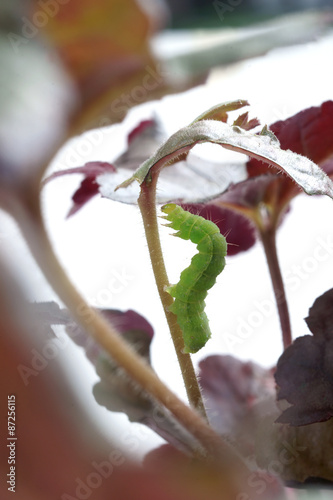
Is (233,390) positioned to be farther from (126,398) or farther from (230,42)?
(230,42)

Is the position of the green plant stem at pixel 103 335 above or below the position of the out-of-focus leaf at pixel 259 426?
above

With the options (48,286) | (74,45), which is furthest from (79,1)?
(48,286)

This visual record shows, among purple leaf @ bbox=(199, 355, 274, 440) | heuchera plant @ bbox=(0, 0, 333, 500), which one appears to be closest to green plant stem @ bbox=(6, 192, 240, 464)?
heuchera plant @ bbox=(0, 0, 333, 500)

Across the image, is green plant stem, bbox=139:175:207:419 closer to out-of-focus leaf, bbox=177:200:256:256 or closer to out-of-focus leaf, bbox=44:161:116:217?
out-of-focus leaf, bbox=44:161:116:217

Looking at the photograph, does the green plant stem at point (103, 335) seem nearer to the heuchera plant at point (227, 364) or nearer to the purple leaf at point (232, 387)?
the heuchera plant at point (227, 364)

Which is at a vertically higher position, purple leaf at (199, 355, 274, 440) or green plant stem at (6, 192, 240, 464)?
green plant stem at (6, 192, 240, 464)

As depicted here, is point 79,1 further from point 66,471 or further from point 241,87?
point 241,87

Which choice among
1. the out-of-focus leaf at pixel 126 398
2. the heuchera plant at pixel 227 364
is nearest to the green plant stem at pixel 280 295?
Answer: the heuchera plant at pixel 227 364
